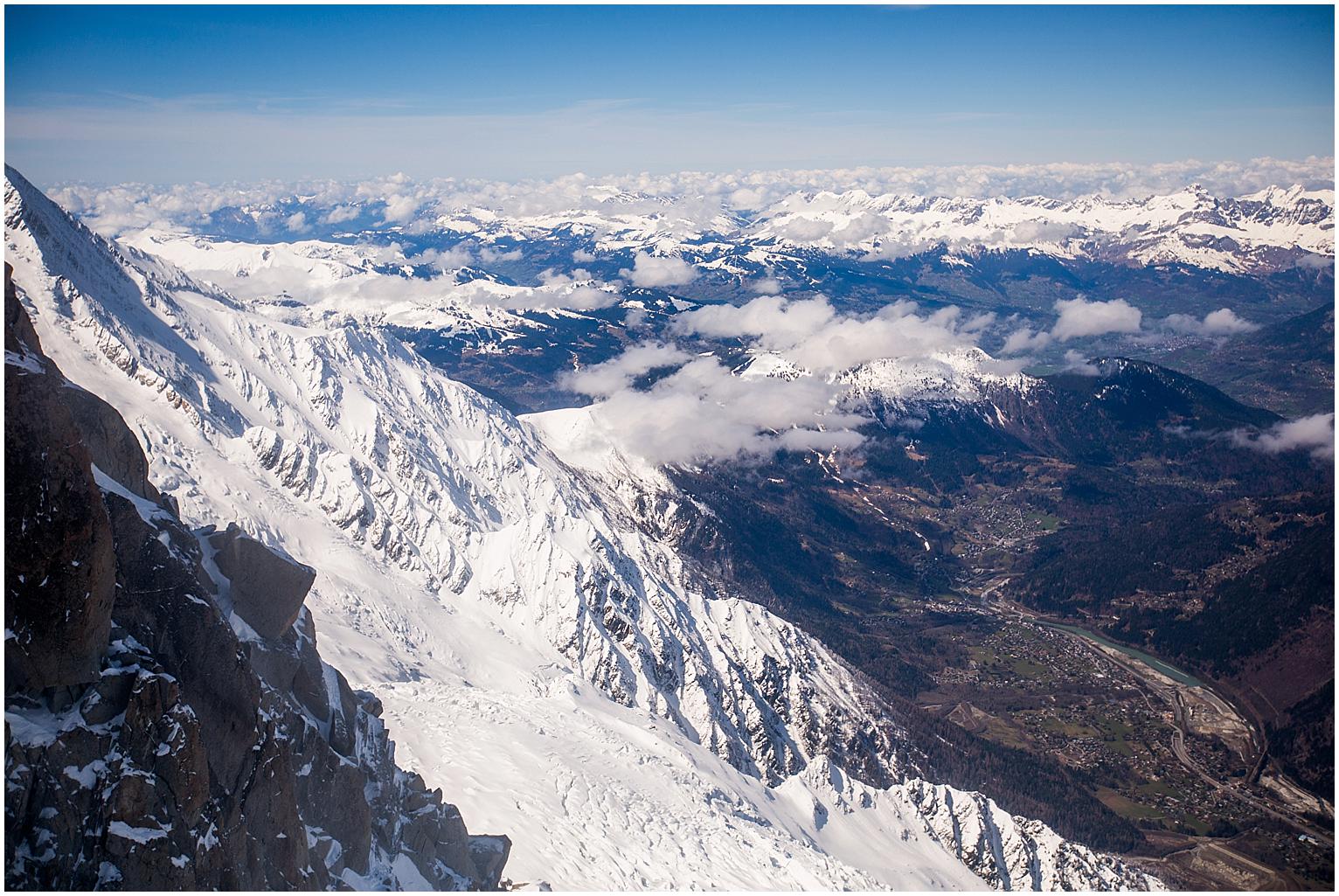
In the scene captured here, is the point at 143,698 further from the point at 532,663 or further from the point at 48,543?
the point at 532,663

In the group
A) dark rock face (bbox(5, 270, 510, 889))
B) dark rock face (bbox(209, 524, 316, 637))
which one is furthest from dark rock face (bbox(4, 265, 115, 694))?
dark rock face (bbox(209, 524, 316, 637))

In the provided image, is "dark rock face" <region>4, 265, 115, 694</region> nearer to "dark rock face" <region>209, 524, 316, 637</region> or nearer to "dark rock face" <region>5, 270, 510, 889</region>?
"dark rock face" <region>5, 270, 510, 889</region>

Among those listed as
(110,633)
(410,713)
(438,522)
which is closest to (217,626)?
(110,633)

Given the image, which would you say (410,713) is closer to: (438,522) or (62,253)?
(438,522)

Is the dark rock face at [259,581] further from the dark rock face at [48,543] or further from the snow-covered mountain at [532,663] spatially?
the snow-covered mountain at [532,663]

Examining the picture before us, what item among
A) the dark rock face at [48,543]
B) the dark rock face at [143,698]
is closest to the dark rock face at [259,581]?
the dark rock face at [143,698]

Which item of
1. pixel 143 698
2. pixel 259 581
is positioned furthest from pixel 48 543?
pixel 259 581
